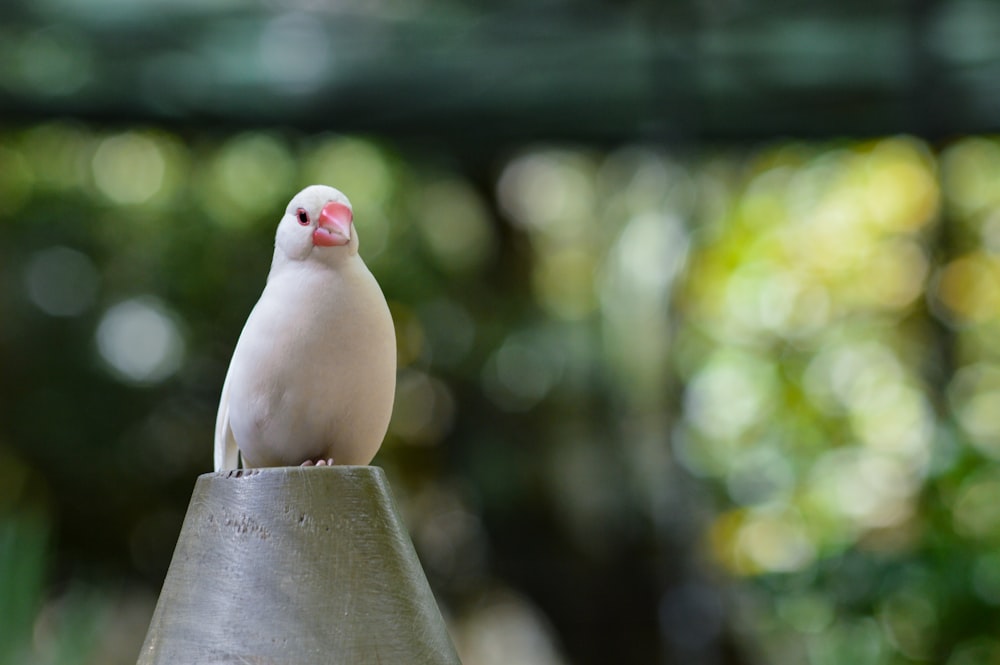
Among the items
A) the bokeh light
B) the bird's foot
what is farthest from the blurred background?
the bird's foot

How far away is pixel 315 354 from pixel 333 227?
0.14 meters

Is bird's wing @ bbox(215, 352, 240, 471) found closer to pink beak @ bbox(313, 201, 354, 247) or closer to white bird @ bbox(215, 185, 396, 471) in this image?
white bird @ bbox(215, 185, 396, 471)

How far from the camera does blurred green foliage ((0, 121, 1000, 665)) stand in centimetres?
515

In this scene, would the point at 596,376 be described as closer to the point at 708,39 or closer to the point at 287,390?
the point at 708,39

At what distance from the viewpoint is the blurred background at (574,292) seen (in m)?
3.92

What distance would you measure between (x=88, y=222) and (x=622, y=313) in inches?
98.7

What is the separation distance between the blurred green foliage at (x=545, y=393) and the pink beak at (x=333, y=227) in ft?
11.4

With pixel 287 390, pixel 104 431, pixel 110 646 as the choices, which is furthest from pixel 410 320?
pixel 287 390

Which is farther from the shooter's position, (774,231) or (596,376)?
(774,231)

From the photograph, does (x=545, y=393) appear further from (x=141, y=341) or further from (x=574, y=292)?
(x=141, y=341)

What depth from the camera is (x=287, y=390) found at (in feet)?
4.39

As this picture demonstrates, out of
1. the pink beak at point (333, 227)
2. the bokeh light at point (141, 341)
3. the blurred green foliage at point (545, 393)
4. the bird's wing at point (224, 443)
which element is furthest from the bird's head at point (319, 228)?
the bokeh light at point (141, 341)

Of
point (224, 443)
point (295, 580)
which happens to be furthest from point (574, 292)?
point (295, 580)

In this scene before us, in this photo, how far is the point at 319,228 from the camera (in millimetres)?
1358
